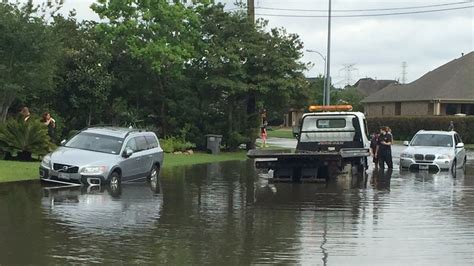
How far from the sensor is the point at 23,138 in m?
21.7

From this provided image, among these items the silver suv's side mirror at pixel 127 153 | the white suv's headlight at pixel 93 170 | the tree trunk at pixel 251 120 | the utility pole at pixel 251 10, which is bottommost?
the white suv's headlight at pixel 93 170

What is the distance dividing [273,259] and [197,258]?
38.8 inches

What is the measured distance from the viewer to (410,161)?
25375 millimetres

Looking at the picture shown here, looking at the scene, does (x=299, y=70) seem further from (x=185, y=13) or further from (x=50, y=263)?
(x=50, y=263)

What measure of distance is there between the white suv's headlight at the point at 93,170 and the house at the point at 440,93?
4818 centimetres

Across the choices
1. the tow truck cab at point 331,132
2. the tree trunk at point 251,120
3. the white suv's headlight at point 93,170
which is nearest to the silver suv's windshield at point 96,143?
the white suv's headlight at point 93,170

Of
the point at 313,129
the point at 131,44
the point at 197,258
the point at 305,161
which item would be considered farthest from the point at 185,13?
the point at 197,258

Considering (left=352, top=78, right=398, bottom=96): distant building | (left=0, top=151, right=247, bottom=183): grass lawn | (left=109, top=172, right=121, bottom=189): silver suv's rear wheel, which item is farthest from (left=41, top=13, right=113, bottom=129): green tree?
(left=352, top=78, right=398, bottom=96): distant building

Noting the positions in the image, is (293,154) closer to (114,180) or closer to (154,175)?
(154,175)

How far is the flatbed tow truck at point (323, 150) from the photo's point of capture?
19734 millimetres

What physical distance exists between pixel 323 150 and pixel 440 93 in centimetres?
4217

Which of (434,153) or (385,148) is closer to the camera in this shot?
(434,153)

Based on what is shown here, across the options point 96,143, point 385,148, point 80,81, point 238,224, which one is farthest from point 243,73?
point 238,224

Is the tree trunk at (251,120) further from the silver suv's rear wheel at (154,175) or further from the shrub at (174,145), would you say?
the silver suv's rear wheel at (154,175)
